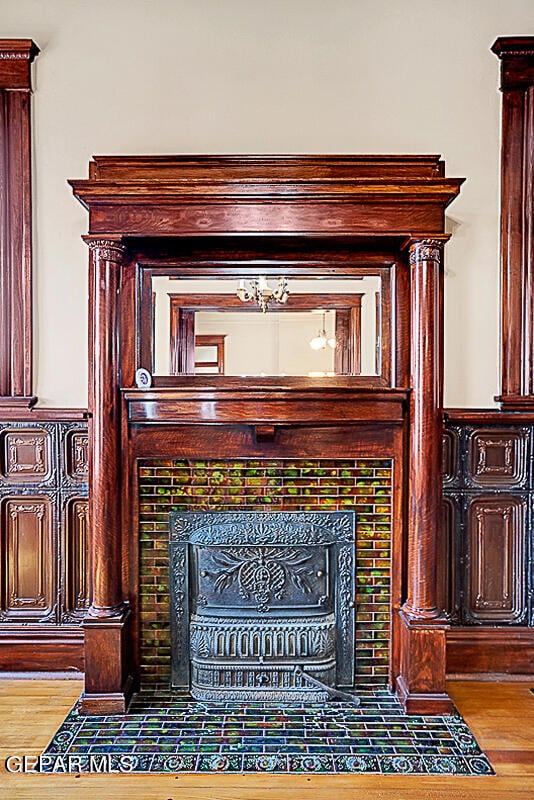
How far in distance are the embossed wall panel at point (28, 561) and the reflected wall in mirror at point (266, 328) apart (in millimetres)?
878

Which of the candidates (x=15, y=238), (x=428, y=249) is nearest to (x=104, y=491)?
(x=15, y=238)

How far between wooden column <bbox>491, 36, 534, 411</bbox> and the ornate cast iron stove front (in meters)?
0.99

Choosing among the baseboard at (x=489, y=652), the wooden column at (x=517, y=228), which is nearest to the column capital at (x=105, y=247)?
the wooden column at (x=517, y=228)

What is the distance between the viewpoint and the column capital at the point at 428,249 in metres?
2.54

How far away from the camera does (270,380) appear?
2.71 meters

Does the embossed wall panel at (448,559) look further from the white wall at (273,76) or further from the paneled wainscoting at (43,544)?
the paneled wainscoting at (43,544)

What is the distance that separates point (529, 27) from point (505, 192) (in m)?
0.73

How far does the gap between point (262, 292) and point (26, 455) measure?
128cm

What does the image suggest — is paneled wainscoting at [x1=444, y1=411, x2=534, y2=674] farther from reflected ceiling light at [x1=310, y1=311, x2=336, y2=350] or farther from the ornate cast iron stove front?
reflected ceiling light at [x1=310, y1=311, x2=336, y2=350]

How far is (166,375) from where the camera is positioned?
108 inches

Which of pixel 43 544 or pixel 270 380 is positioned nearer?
pixel 270 380

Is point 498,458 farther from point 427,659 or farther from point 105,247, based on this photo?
point 105,247

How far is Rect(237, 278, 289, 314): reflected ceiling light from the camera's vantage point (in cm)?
274

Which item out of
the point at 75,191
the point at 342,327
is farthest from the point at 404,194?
the point at 75,191
